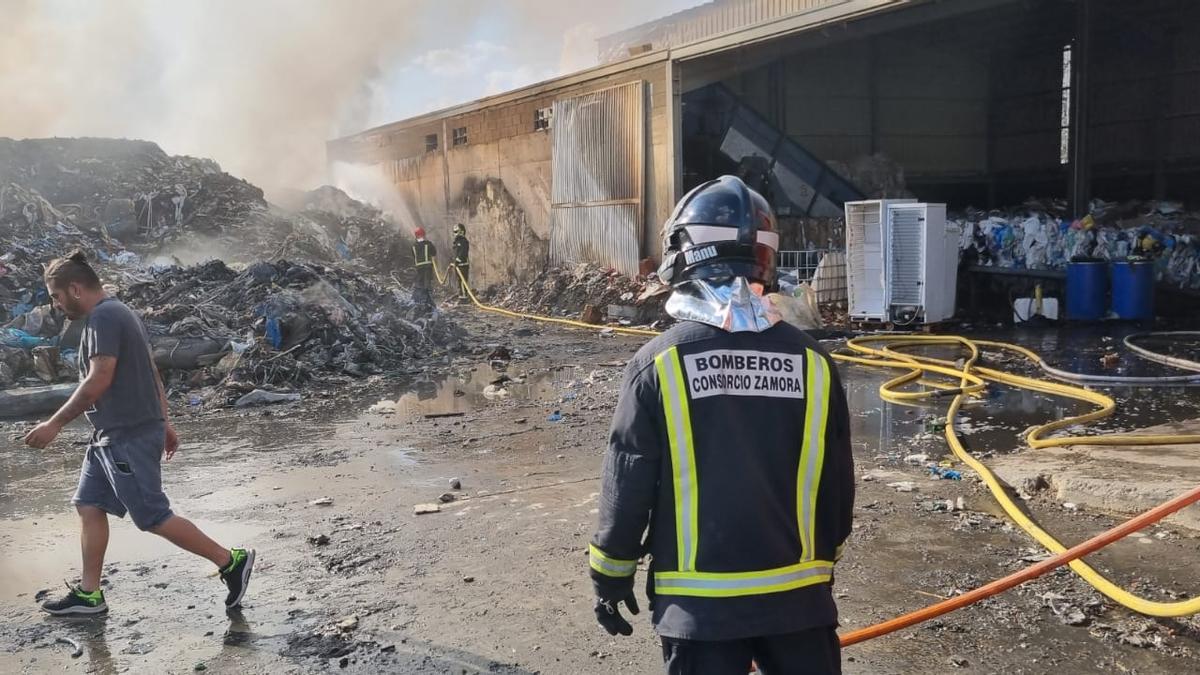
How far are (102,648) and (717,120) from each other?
15.3 metres

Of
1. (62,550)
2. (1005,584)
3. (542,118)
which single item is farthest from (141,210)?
(1005,584)

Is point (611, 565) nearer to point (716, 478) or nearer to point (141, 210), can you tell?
point (716, 478)

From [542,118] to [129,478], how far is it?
15.8 m

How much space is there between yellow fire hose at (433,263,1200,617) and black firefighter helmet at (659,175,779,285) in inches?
89.6

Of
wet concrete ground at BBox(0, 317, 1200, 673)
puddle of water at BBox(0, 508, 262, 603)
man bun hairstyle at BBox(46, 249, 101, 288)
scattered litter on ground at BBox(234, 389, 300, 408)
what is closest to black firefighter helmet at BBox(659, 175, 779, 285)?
wet concrete ground at BBox(0, 317, 1200, 673)

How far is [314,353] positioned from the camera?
10688 millimetres

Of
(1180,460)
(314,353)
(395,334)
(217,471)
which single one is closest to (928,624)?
(1180,460)

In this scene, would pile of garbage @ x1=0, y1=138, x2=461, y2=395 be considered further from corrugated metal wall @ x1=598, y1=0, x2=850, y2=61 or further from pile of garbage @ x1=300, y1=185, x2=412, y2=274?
corrugated metal wall @ x1=598, y1=0, x2=850, y2=61

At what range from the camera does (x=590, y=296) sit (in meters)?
16.3

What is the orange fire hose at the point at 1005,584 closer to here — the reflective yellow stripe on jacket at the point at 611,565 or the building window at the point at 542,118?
the reflective yellow stripe on jacket at the point at 611,565

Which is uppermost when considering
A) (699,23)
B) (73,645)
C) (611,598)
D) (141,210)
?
(699,23)

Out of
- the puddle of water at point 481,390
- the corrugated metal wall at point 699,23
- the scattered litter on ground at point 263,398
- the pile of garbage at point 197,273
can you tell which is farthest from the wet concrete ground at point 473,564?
the corrugated metal wall at point 699,23

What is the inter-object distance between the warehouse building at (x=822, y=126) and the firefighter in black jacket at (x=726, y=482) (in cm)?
1139

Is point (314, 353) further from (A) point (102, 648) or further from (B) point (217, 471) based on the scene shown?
(A) point (102, 648)
